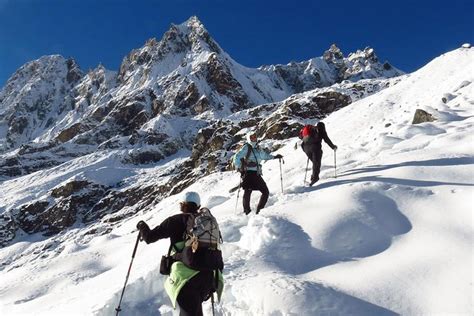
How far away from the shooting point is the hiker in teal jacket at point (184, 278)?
200 inches

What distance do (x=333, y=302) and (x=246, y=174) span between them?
214 inches

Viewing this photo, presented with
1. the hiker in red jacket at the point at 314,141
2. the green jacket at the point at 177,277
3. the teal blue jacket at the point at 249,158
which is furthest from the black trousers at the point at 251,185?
the green jacket at the point at 177,277

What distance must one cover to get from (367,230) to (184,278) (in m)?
3.81

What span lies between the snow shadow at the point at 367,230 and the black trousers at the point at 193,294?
2.76m

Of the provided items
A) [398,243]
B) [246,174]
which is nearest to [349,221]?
[398,243]

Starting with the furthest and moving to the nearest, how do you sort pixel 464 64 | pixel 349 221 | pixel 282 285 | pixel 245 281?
pixel 464 64 < pixel 349 221 < pixel 245 281 < pixel 282 285

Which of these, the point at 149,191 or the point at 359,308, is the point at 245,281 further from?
the point at 149,191

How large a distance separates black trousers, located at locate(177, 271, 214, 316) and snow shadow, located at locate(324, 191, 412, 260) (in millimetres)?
2765

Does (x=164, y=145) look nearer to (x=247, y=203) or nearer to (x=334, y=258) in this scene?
(x=247, y=203)

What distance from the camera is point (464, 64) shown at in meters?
31.7

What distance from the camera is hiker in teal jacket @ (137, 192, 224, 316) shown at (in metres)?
5.08

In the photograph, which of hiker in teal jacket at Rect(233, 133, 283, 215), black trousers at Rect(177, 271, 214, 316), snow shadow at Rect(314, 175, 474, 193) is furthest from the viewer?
hiker in teal jacket at Rect(233, 133, 283, 215)

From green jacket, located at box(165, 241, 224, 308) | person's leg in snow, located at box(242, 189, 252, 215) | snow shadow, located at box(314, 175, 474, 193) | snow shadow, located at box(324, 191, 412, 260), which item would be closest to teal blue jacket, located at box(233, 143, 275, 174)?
person's leg in snow, located at box(242, 189, 252, 215)

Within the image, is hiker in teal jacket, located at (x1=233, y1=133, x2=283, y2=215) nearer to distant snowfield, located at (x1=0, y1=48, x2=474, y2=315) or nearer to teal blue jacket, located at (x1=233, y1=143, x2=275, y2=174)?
teal blue jacket, located at (x1=233, y1=143, x2=275, y2=174)
